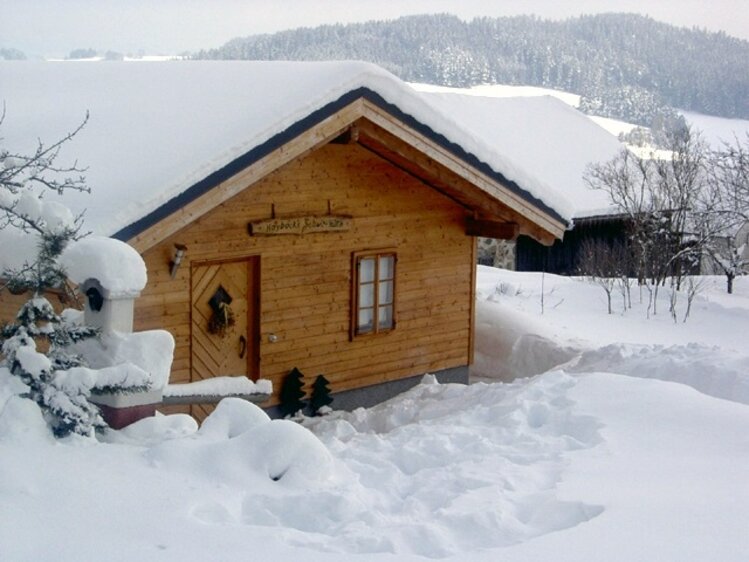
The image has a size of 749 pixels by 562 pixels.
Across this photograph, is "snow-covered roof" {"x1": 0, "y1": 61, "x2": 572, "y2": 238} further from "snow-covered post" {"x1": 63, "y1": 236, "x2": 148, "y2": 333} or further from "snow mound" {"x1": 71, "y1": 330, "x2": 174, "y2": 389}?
"snow mound" {"x1": 71, "y1": 330, "x2": 174, "y2": 389}

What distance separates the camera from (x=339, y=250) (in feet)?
41.9

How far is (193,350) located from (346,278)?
7.56 ft

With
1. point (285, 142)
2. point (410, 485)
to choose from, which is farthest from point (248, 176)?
point (410, 485)

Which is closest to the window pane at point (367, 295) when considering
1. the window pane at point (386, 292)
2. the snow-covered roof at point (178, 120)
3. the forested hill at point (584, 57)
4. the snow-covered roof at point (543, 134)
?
the window pane at point (386, 292)

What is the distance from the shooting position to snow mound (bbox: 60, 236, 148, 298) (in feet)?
23.0

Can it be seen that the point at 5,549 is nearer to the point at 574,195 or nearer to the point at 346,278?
the point at 346,278

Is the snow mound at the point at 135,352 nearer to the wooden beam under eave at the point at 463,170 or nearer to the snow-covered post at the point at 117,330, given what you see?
the snow-covered post at the point at 117,330

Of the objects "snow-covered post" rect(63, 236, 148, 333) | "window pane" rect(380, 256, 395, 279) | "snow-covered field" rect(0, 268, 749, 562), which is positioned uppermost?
"snow-covered post" rect(63, 236, 148, 333)

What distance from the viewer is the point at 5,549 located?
4863 millimetres

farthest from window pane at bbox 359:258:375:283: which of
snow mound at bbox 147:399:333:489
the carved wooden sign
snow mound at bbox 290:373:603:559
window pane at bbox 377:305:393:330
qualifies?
snow mound at bbox 147:399:333:489

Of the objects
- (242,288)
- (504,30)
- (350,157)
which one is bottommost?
(242,288)

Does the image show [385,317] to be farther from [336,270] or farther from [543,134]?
[543,134]

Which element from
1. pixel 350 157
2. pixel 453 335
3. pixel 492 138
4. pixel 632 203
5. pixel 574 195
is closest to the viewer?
pixel 350 157

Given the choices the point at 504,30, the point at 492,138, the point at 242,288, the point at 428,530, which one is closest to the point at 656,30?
the point at 504,30
